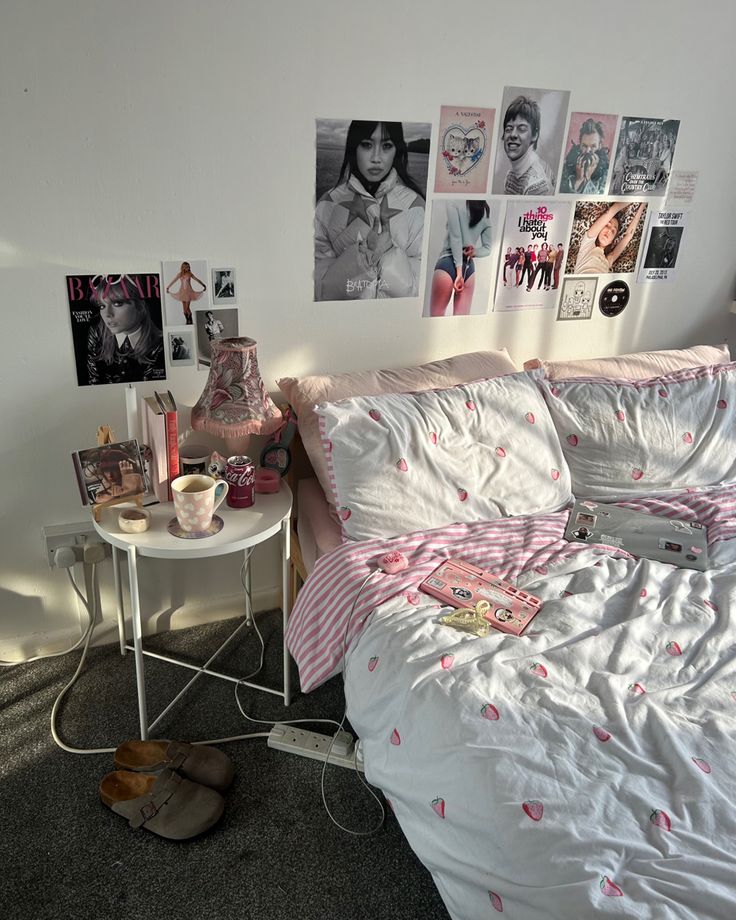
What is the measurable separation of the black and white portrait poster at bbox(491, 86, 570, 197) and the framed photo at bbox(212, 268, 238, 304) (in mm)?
791

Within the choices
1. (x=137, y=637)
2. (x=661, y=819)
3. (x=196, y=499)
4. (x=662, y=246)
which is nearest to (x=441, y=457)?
(x=196, y=499)

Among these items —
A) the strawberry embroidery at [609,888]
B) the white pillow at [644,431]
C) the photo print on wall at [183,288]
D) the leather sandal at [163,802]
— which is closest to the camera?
the strawberry embroidery at [609,888]

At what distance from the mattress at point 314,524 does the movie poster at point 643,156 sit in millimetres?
1293

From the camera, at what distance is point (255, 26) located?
5.42ft

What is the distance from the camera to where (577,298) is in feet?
7.54

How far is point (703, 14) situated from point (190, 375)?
178cm

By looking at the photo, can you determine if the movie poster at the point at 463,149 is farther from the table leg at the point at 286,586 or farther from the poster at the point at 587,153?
the table leg at the point at 286,586

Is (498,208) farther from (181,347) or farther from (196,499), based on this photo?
(196,499)

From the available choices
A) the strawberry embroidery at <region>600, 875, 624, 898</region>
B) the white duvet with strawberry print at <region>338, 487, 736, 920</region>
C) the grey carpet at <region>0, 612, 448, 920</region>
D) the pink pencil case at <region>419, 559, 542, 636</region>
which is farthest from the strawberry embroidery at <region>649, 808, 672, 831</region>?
the grey carpet at <region>0, 612, 448, 920</region>

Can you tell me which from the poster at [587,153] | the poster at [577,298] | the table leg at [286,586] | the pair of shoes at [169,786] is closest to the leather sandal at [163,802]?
the pair of shoes at [169,786]

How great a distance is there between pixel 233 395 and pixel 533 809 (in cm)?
112

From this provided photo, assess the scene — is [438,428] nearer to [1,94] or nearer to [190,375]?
[190,375]

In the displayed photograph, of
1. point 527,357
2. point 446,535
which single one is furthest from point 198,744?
point 527,357

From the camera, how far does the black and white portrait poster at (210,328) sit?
6.10 feet
